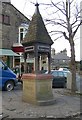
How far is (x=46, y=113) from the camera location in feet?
34.9

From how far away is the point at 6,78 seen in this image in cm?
1739

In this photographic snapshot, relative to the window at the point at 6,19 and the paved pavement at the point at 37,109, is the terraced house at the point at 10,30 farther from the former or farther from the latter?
the paved pavement at the point at 37,109

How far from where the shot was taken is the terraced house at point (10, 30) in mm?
31828

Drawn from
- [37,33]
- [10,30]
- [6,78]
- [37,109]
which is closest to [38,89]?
[37,109]

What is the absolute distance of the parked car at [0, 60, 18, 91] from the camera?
17172 mm

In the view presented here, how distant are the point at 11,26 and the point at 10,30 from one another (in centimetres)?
63

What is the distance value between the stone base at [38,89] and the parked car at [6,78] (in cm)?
444

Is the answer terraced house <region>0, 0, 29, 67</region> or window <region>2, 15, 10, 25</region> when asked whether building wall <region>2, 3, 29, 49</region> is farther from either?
window <region>2, 15, 10, 25</region>

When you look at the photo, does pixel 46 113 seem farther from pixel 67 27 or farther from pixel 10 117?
pixel 67 27

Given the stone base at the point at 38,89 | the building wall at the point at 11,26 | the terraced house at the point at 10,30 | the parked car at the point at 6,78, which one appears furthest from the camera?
the building wall at the point at 11,26

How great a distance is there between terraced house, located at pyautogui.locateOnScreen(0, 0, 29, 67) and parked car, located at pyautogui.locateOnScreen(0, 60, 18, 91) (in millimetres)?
12686

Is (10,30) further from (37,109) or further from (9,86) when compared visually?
(37,109)

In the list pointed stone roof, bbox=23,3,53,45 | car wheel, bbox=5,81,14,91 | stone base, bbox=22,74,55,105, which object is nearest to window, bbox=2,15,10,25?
car wheel, bbox=5,81,14,91

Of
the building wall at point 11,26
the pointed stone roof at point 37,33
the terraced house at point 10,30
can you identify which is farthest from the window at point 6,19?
the pointed stone roof at point 37,33
